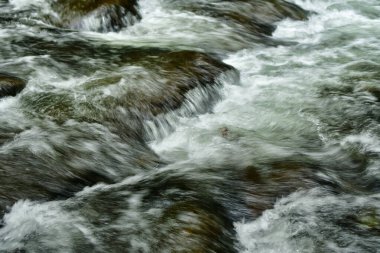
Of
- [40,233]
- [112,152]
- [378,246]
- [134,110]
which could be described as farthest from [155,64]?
[378,246]

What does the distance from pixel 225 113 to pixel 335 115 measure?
148cm

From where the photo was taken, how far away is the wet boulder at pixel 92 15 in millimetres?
9234

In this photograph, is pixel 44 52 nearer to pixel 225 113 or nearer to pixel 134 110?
pixel 134 110

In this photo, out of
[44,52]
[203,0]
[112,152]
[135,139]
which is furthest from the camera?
[203,0]

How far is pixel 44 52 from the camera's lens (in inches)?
315

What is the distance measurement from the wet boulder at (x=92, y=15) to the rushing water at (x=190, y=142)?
Answer: 96 mm

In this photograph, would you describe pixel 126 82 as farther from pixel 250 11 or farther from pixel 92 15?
pixel 250 11

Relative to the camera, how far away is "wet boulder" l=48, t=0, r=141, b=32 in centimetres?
923

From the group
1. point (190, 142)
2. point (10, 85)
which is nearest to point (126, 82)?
point (190, 142)

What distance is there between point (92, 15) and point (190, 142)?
13.8 ft

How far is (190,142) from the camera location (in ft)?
20.5

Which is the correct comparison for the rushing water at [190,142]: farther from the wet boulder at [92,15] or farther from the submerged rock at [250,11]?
the submerged rock at [250,11]

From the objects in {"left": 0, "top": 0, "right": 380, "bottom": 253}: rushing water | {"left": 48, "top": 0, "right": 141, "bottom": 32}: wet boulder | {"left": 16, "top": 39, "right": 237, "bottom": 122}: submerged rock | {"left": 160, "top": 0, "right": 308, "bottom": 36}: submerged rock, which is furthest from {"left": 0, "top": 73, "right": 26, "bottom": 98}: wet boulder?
{"left": 160, "top": 0, "right": 308, "bottom": 36}: submerged rock

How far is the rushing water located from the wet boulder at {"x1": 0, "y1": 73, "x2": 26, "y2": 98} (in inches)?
4.7
